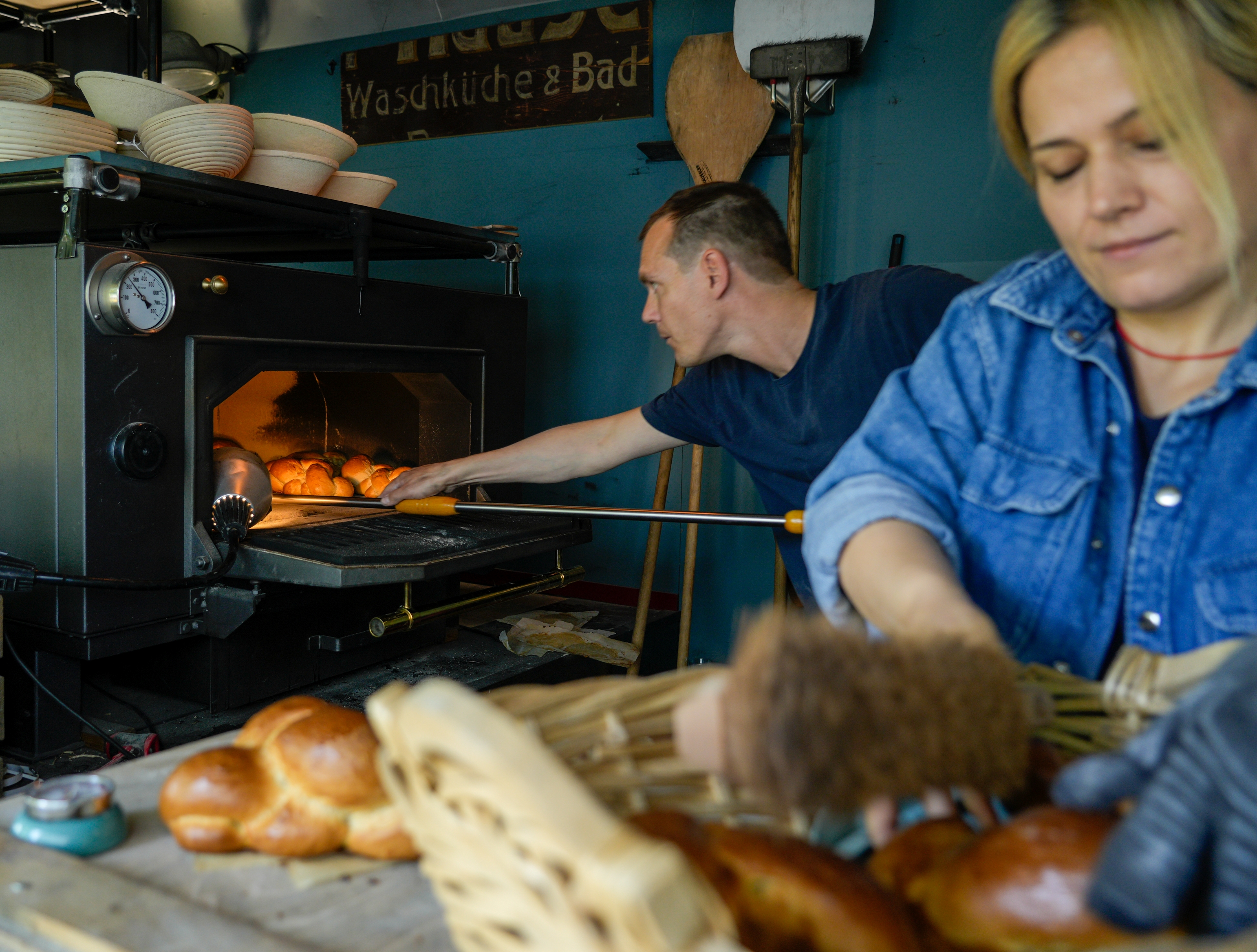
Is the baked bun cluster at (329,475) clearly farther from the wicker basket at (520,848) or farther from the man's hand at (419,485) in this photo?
the wicker basket at (520,848)

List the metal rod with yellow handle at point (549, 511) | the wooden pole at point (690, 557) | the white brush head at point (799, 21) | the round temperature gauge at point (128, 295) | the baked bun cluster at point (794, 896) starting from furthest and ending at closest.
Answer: the wooden pole at point (690, 557) < the white brush head at point (799, 21) < the metal rod with yellow handle at point (549, 511) < the round temperature gauge at point (128, 295) < the baked bun cluster at point (794, 896)

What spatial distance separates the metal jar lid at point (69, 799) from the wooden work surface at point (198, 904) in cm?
3

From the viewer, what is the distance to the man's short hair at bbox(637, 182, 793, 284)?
2207 mm

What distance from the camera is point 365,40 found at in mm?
3801

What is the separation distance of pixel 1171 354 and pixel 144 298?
156 cm

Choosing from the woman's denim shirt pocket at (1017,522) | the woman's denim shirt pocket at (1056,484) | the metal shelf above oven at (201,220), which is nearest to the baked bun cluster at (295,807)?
the woman's denim shirt pocket at (1056,484)

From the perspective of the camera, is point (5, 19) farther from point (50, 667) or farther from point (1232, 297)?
point (1232, 297)

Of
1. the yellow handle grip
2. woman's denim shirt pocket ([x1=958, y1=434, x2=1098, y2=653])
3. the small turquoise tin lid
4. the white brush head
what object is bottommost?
the small turquoise tin lid

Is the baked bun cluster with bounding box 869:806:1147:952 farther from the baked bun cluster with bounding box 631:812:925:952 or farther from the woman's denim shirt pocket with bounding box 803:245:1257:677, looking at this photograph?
the woman's denim shirt pocket with bounding box 803:245:1257:677

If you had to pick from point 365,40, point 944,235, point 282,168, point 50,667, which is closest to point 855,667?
point 50,667

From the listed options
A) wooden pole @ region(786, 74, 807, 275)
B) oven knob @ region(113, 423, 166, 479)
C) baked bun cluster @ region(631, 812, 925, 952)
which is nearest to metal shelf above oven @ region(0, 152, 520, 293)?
oven knob @ region(113, 423, 166, 479)

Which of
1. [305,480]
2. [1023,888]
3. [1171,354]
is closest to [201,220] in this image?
[305,480]

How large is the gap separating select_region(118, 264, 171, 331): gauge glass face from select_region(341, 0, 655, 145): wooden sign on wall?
2.06 m

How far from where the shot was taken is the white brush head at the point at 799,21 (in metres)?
2.81
